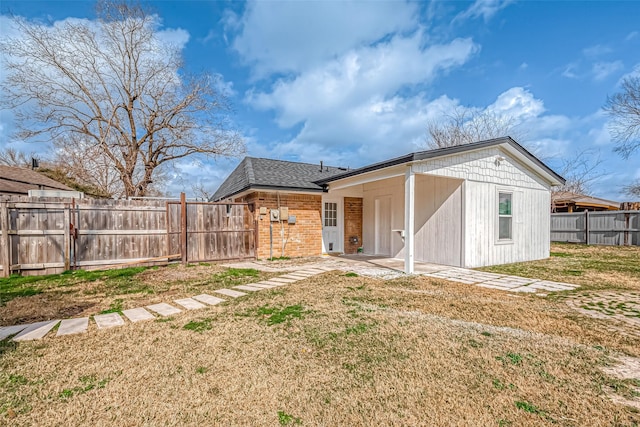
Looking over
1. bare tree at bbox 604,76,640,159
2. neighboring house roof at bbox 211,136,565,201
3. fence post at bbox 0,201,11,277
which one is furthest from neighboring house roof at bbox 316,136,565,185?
bare tree at bbox 604,76,640,159

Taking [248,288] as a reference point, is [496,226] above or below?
above

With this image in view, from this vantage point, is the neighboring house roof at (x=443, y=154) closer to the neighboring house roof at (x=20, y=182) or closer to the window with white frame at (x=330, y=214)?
the window with white frame at (x=330, y=214)

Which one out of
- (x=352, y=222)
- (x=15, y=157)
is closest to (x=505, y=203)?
(x=352, y=222)

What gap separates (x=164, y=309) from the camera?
4.27 m

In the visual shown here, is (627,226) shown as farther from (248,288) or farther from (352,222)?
(248,288)

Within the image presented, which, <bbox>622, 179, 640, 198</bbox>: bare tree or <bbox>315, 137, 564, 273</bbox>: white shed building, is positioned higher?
<bbox>622, 179, 640, 198</bbox>: bare tree

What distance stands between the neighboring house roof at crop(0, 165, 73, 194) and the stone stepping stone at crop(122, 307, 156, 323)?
1375cm

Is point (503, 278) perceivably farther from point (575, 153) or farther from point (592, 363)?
point (575, 153)

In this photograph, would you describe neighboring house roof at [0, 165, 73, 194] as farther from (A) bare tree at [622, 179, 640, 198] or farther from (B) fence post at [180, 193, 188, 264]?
(A) bare tree at [622, 179, 640, 198]

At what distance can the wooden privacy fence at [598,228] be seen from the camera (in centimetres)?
1267

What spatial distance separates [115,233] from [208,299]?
4560 millimetres

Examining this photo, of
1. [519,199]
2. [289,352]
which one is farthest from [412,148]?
[289,352]

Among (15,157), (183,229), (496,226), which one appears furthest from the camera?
(15,157)

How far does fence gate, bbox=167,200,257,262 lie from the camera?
8.22 m
